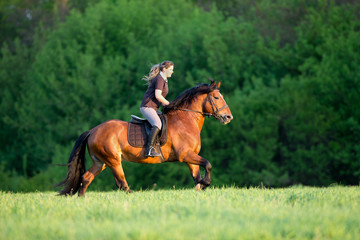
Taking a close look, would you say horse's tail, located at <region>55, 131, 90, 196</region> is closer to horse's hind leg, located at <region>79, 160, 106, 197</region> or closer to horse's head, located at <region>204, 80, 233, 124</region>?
horse's hind leg, located at <region>79, 160, 106, 197</region>

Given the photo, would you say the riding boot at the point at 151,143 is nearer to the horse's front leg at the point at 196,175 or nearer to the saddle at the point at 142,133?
the saddle at the point at 142,133

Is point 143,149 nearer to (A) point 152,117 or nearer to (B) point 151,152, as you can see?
(B) point 151,152

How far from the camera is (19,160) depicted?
140 feet

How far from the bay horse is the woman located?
25 cm

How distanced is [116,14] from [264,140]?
67.7 feet

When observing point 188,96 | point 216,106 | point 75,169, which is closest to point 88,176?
point 75,169

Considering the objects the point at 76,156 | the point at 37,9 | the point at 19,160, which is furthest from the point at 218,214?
the point at 37,9

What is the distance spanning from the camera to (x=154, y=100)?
31.7 feet

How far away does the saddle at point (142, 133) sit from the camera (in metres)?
9.46

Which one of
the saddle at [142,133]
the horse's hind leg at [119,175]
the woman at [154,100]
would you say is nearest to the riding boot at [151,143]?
the woman at [154,100]

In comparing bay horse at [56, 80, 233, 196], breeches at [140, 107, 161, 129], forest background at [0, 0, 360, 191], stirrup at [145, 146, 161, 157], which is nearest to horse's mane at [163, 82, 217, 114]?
bay horse at [56, 80, 233, 196]

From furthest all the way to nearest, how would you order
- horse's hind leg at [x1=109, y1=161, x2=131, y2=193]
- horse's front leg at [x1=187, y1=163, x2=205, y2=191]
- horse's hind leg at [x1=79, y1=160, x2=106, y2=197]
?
1. horse's front leg at [x1=187, y1=163, x2=205, y2=191]
2. horse's hind leg at [x1=109, y1=161, x2=131, y2=193]
3. horse's hind leg at [x1=79, y1=160, x2=106, y2=197]

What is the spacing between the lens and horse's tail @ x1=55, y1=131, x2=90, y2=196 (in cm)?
939

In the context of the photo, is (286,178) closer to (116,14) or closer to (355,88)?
(355,88)
